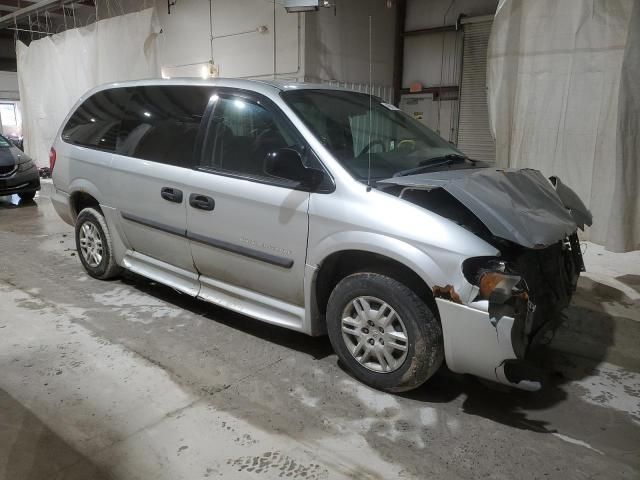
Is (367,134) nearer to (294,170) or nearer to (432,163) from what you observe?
(432,163)

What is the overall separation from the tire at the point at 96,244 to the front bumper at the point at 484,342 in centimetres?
310

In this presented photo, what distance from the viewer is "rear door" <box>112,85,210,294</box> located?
350 cm

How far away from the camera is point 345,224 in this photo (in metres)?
2.70

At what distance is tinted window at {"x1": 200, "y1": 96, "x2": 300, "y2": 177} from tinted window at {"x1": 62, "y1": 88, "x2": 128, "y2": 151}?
1215 millimetres

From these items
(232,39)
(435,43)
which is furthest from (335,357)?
(232,39)

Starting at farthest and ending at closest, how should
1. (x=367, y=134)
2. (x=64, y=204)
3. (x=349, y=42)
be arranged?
(x=349, y=42)
(x=64, y=204)
(x=367, y=134)

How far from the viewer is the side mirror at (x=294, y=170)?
2781 mm

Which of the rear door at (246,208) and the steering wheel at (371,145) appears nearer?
the rear door at (246,208)

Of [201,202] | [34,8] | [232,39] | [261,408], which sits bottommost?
[261,408]

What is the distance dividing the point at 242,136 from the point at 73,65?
9580 millimetres

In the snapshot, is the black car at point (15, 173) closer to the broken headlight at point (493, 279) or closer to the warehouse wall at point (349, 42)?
the warehouse wall at point (349, 42)

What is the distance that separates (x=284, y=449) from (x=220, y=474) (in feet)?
1.05

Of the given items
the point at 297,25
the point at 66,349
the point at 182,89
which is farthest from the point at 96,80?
the point at 66,349

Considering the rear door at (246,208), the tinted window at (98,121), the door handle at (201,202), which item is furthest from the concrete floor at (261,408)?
the tinted window at (98,121)
